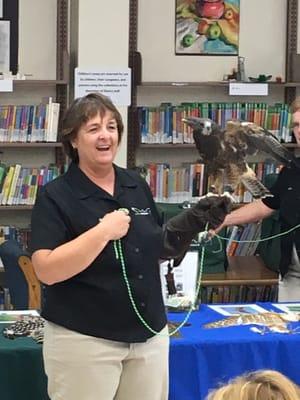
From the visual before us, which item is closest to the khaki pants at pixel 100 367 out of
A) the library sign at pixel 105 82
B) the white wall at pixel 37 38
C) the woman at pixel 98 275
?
the woman at pixel 98 275

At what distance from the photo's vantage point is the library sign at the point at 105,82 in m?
5.04

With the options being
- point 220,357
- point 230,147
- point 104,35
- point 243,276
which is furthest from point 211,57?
point 230,147

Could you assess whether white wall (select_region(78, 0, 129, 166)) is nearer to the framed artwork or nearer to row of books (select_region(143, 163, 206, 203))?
the framed artwork

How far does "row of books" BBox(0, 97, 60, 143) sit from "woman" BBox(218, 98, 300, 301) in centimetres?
212

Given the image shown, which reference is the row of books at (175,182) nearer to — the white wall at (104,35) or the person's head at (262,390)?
the white wall at (104,35)

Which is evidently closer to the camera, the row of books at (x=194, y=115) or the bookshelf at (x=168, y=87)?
the row of books at (x=194, y=115)

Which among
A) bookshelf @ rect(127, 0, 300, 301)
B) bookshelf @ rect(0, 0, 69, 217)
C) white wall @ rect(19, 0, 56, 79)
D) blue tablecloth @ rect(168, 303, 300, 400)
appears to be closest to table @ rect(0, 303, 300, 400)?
blue tablecloth @ rect(168, 303, 300, 400)

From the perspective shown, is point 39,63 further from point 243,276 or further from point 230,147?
point 230,147

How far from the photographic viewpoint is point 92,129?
7.04 ft

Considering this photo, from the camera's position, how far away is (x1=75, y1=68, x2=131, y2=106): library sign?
5035 millimetres

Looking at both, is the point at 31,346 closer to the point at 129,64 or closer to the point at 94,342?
the point at 94,342

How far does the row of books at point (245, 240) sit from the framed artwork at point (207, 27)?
→ 133cm

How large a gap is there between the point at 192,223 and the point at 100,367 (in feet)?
1.59

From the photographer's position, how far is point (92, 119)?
2146mm
